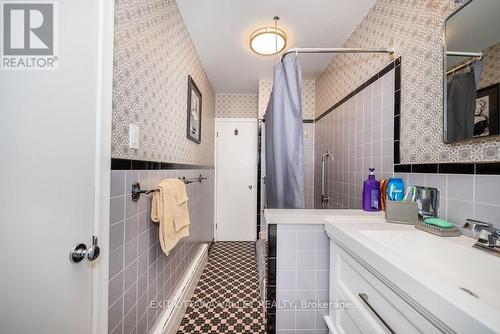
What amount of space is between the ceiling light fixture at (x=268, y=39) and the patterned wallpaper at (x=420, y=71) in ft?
2.26

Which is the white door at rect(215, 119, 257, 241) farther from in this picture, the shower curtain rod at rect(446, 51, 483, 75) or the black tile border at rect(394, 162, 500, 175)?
the shower curtain rod at rect(446, 51, 483, 75)

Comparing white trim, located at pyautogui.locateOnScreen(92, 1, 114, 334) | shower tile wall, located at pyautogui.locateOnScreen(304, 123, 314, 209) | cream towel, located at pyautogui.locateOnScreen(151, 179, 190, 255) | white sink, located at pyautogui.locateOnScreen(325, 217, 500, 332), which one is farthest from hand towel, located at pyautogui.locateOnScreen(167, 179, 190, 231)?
shower tile wall, located at pyautogui.locateOnScreen(304, 123, 314, 209)

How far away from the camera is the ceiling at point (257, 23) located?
1.51 m

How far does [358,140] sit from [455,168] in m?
0.87

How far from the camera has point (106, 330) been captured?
79 centimetres

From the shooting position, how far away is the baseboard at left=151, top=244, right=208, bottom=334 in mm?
1271

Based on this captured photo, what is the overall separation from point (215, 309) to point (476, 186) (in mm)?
1787

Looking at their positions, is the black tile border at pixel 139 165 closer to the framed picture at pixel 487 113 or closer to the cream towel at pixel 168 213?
the cream towel at pixel 168 213

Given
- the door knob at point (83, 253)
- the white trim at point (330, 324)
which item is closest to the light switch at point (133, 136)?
the door knob at point (83, 253)

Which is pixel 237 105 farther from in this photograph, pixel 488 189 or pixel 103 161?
pixel 488 189

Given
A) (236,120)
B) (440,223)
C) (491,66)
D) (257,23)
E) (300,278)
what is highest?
(257,23)

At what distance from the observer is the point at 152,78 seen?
1.16 metres

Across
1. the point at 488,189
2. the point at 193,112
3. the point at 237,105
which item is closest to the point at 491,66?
the point at 488,189

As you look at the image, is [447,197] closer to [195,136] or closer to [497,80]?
[497,80]
